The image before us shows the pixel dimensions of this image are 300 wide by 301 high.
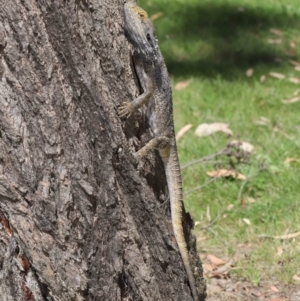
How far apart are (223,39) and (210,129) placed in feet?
8.23

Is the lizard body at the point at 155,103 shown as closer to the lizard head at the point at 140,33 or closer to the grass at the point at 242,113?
the lizard head at the point at 140,33

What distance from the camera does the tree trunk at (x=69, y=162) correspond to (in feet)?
7.83

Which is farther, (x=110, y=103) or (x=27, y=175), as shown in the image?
(x=110, y=103)

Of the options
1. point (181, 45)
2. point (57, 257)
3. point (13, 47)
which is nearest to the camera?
point (13, 47)

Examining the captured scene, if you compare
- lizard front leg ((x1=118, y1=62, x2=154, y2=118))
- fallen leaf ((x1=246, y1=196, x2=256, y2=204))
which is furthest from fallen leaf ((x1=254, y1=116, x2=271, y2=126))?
lizard front leg ((x1=118, y1=62, x2=154, y2=118))

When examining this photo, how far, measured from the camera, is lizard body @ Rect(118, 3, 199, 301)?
2936 millimetres

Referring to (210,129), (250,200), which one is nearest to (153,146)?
(250,200)

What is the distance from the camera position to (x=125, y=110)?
272cm

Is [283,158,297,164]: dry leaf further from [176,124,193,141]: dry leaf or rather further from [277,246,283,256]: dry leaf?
[277,246,283,256]: dry leaf

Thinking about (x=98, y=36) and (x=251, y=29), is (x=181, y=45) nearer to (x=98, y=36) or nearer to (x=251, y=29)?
(x=251, y=29)

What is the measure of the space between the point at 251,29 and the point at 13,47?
21.3 feet

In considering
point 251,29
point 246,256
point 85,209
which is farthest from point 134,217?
point 251,29

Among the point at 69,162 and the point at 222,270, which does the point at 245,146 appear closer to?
the point at 222,270

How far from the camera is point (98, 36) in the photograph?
2.63 meters
